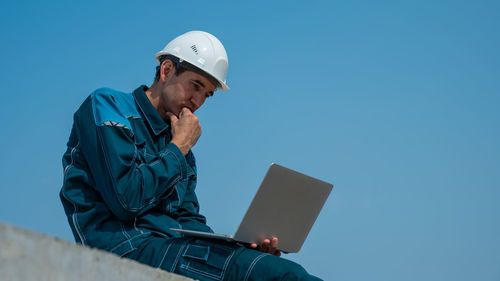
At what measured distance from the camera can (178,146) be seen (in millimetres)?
3100

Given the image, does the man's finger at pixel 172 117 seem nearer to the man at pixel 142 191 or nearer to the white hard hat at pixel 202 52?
the man at pixel 142 191

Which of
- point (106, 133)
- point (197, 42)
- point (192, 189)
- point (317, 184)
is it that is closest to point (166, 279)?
point (106, 133)

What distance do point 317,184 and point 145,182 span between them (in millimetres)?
898

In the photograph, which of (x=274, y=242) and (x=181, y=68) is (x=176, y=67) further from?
(x=274, y=242)

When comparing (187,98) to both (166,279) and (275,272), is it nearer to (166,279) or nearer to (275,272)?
(275,272)

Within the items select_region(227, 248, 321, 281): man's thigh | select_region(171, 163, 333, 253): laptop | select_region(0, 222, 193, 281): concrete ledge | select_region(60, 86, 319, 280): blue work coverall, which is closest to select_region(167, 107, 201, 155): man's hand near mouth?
select_region(60, 86, 319, 280): blue work coverall

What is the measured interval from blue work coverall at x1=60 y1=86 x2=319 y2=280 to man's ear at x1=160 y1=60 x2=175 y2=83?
0.45 m

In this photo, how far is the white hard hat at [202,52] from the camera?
376 cm

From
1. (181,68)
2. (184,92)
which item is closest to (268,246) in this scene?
(184,92)

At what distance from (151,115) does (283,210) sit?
98cm

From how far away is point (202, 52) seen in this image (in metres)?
3.79

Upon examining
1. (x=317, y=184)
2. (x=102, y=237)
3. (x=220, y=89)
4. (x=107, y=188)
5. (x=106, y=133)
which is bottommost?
(x=102, y=237)

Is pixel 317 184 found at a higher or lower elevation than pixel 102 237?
higher

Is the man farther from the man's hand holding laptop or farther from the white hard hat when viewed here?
the white hard hat
